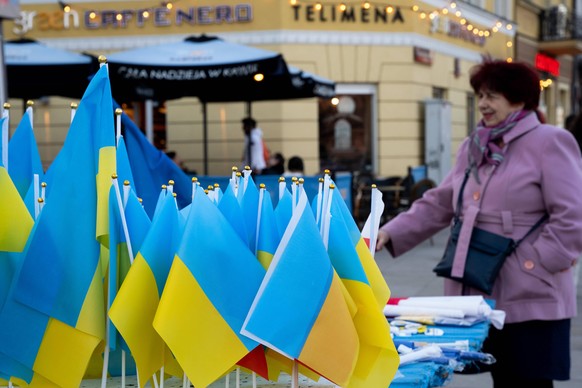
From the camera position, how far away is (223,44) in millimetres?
12352

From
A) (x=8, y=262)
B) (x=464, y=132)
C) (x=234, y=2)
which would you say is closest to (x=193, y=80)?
(x=234, y=2)

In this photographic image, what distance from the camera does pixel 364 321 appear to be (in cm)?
240

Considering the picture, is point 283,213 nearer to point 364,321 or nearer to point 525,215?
point 364,321

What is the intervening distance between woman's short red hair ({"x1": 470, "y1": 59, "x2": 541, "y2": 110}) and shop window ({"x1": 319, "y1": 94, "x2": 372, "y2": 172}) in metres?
13.4

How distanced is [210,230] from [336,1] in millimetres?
15887

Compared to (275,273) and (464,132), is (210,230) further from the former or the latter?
(464,132)

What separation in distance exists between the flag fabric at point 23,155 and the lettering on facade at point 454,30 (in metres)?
16.8

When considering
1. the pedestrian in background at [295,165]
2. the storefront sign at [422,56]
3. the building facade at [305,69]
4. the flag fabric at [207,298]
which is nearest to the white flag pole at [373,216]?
the flag fabric at [207,298]

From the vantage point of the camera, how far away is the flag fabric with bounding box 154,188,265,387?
223 centimetres

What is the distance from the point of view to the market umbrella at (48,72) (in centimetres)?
1216

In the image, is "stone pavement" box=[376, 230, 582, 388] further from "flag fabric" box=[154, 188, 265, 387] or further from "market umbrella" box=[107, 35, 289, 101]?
"flag fabric" box=[154, 188, 265, 387]

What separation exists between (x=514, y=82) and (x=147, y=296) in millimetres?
2486

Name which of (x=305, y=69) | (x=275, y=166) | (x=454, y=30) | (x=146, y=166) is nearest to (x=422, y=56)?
(x=454, y=30)

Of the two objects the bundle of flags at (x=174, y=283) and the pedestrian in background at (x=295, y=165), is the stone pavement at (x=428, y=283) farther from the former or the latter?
the bundle of flags at (x=174, y=283)
